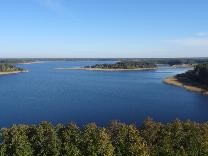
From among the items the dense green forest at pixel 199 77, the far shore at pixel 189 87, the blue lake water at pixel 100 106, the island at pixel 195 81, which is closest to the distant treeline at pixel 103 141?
the blue lake water at pixel 100 106

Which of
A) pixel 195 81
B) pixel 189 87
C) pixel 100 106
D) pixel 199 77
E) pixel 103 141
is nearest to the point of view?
pixel 103 141

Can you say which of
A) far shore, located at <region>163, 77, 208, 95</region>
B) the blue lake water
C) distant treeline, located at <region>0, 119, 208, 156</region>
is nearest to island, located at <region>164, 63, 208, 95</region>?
far shore, located at <region>163, 77, 208, 95</region>

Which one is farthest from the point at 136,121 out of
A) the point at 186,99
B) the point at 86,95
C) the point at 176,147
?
the point at 86,95

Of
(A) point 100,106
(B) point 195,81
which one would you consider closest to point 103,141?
(A) point 100,106

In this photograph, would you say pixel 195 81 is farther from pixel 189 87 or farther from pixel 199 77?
pixel 189 87

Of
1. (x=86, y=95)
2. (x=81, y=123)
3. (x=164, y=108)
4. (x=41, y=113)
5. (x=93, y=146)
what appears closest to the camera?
(x=93, y=146)

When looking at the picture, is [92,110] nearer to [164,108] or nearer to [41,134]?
[164,108]

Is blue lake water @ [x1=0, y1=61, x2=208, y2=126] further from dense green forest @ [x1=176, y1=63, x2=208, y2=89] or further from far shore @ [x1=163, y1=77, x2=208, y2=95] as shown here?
dense green forest @ [x1=176, y1=63, x2=208, y2=89]

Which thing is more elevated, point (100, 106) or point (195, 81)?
point (195, 81)
